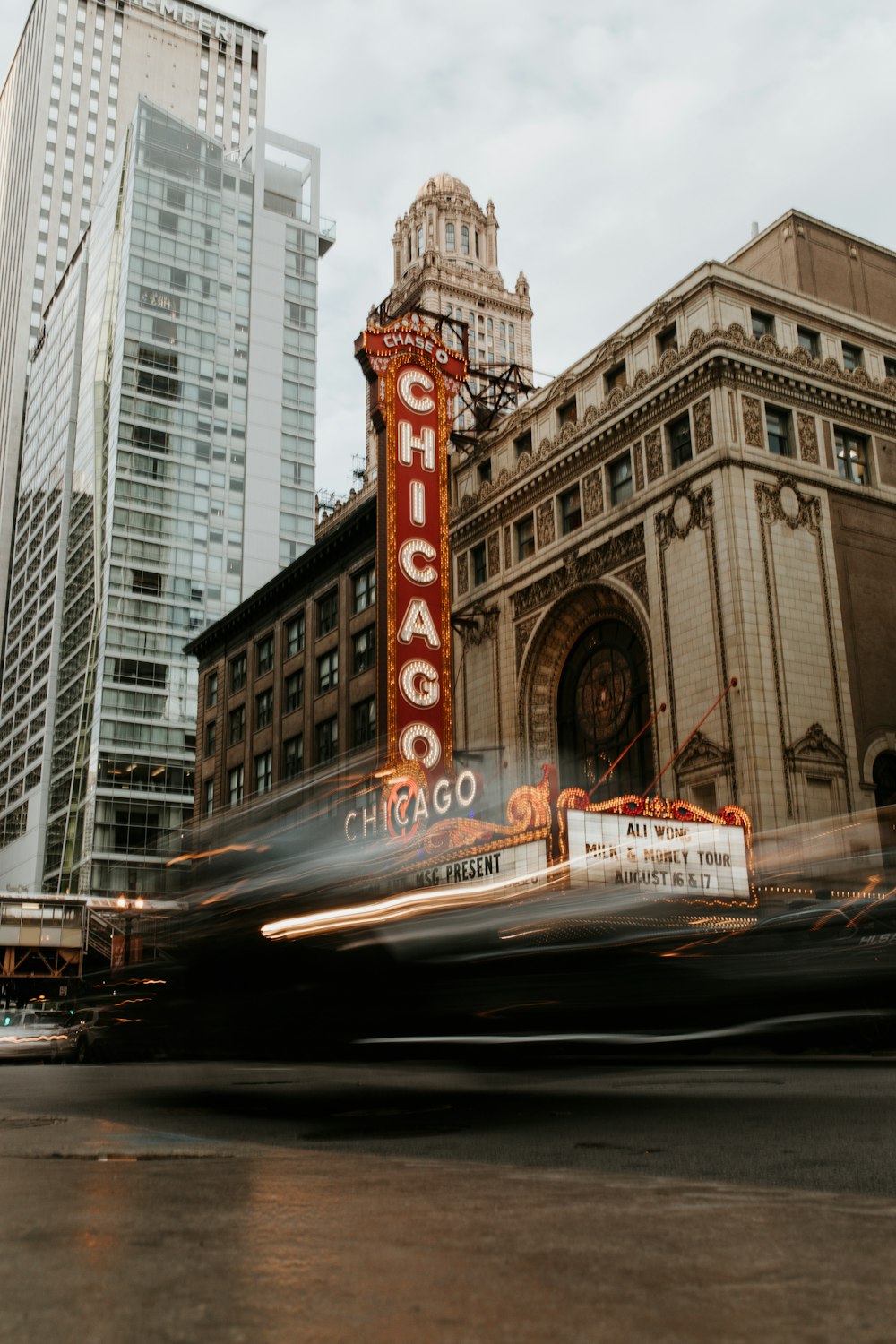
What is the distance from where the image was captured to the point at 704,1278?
4.35 meters

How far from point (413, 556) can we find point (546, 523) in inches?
178

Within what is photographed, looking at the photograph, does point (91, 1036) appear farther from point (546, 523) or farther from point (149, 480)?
point (149, 480)

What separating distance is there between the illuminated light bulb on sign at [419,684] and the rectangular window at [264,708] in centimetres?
2052

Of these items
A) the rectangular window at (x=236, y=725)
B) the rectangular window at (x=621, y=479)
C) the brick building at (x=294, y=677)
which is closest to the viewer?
the rectangular window at (x=621, y=479)

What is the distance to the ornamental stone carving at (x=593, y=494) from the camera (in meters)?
36.0

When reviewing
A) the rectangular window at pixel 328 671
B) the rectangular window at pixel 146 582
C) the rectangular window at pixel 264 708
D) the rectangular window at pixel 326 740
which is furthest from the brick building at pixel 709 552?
the rectangular window at pixel 146 582

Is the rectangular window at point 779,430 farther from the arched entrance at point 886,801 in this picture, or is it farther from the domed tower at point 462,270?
the domed tower at point 462,270

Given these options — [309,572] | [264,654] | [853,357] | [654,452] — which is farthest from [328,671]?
[853,357]

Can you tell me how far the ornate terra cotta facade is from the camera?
3038cm

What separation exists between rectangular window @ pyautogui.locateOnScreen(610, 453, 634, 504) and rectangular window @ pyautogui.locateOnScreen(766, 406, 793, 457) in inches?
167

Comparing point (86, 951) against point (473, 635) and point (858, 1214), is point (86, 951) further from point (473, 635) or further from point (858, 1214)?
point (858, 1214)

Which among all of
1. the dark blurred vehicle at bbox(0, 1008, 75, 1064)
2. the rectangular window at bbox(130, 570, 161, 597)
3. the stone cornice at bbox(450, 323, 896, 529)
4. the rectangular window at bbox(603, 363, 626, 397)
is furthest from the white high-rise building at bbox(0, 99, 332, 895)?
the rectangular window at bbox(603, 363, 626, 397)

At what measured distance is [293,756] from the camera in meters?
53.0

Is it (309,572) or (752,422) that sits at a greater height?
(309,572)
